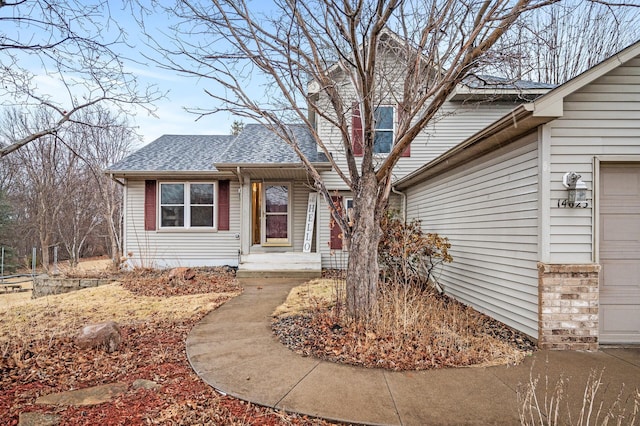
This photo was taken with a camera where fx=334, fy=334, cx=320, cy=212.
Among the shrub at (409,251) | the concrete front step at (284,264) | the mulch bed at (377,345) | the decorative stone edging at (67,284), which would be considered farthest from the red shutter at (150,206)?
the mulch bed at (377,345)

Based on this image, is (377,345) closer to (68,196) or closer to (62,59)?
(62,59)

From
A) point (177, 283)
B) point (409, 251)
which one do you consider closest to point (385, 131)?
point (409, 251)

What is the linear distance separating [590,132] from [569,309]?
2152 mm

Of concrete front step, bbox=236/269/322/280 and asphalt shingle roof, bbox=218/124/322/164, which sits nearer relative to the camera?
concrete front step, bbox=236/269/322/280

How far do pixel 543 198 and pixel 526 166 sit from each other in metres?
0.55

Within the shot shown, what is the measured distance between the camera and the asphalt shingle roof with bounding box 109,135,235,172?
10680 millimetres

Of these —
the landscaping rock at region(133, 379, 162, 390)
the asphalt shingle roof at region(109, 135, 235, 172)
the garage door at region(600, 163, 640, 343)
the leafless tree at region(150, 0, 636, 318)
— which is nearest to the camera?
the landscaping rock at region(133, 379, 162, 390)

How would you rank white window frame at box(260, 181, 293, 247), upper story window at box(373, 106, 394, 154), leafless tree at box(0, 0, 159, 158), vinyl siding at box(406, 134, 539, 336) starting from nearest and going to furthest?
1. leafless tree at box(0, 0, 159, 158)
2. vinyl siding at box(406, 134, 539, 336)
3. upper story window at box(373, 106, 394, 154)
4. white window frame at box(260, 181, 293, 247)

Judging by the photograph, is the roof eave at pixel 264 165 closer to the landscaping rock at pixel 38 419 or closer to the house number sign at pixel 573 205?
the house number sign at pixel 573 205

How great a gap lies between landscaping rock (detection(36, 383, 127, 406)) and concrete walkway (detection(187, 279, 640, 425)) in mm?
724

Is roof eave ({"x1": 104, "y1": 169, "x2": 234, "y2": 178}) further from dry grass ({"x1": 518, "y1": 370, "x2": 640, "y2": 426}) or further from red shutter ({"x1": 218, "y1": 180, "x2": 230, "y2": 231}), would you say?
dry grass ({"x1": 518, "y1": 370, "x2": 640, "y2": 426})

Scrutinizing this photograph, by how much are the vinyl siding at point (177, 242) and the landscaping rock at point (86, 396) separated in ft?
25.8

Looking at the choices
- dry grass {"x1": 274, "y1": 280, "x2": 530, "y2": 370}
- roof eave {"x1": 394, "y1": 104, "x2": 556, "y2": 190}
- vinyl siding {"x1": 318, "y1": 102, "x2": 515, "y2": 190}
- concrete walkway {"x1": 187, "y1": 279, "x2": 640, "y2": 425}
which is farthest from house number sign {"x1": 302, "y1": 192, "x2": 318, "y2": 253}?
concrete walkway {"x1": 187, "y1": 279, "x2": 640, "y2": 425}

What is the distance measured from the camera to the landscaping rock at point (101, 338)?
4.05 metres
